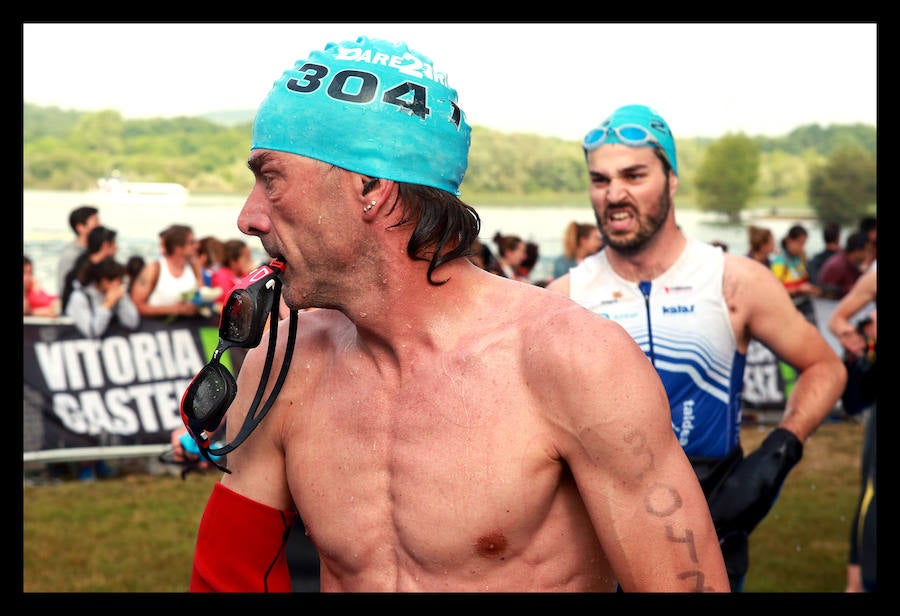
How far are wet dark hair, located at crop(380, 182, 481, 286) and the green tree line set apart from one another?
12.3m

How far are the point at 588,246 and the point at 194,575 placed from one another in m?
9.63

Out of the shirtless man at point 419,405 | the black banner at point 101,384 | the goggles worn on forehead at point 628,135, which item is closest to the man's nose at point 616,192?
the goggles worn on forehead at point 628,135

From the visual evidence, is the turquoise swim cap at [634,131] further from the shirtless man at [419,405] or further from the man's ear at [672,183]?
the shirtless man at [419,405]

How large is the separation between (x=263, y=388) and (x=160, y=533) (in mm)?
6453

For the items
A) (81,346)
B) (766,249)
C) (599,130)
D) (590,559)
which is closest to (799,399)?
(599,130)

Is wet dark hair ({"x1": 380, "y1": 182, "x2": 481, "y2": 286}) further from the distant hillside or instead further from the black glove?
the distant hillside

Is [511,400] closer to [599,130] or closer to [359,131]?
[359,131]

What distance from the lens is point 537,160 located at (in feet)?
54.9

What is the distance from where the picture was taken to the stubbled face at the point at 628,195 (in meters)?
4.64

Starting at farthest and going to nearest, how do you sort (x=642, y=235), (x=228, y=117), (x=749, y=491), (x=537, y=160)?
1. (x=537, y=160)
2. (x=228, y=117)
3. (x=642, y=235)
4. (x=749, y=491)

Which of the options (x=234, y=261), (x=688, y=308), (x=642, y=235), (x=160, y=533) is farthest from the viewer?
(x=234, y=261)

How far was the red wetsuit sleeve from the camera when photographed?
104 inches

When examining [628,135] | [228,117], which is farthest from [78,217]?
[628,135]

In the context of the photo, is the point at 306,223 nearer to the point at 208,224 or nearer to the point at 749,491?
the point at 749,491
